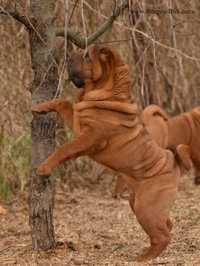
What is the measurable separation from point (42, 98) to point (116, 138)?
0.55m

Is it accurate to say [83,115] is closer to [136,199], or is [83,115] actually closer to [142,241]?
[136,199]

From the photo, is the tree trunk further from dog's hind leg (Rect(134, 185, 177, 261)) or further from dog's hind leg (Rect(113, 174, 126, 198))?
dog's hind leg (Rect(113, 174, 126, 198))

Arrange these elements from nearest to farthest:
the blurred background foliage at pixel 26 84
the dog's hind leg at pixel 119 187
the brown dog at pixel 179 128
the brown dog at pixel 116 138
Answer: the brown dog at pixel 116 138
the brown dog at pixel 179 128
the dog's hind leg at pixel 119 187
the blurred background foliage at pixel 26 84

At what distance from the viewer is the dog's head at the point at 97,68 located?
455 cm

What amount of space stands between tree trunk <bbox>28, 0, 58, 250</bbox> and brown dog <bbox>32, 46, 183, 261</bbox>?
16cm

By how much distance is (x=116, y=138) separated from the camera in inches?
181

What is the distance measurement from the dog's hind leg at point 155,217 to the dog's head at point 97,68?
26.8 inches

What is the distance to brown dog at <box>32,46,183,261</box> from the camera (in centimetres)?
450

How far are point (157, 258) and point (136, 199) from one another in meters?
0.39

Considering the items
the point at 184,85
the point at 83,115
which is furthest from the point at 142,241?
the point at 184,85

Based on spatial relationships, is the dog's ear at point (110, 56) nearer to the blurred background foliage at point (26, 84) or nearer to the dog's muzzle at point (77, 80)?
the dog's muzzle at point (77, 80)

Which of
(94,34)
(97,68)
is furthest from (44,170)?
(94,34)

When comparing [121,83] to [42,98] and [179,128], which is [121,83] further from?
[179,128]

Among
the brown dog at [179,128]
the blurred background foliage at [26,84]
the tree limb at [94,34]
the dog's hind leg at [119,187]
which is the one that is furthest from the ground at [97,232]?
the tree limb at [94,34]
